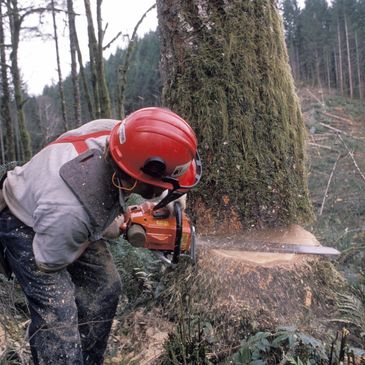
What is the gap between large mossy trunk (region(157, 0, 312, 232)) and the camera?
10.3ft

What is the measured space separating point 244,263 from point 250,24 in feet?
5.59

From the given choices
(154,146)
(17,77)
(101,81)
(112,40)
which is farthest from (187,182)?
(17,77)

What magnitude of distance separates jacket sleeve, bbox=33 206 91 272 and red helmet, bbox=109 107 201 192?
13.1 inches

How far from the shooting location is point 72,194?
2.07 metres

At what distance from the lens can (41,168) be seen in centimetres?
222

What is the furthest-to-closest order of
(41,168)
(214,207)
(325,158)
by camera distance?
(325,158), (214,207), (41,168)

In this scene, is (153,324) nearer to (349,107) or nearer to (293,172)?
(293,172)

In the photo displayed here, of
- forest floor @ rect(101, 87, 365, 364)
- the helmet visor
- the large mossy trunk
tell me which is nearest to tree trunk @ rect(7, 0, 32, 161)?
the large mossy trunk

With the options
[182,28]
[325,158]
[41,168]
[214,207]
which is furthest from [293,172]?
[325,158]

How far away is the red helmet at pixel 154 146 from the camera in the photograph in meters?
2.02

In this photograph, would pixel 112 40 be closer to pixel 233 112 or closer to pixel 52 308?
pixel 233 112

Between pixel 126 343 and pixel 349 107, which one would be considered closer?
pixel 126 343

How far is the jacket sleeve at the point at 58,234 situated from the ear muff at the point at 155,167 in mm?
361

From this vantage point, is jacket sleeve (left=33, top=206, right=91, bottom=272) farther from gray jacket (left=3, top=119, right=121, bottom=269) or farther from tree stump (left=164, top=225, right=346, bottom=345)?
tree stump (left=164, top=225, right=346, bottom=345)
